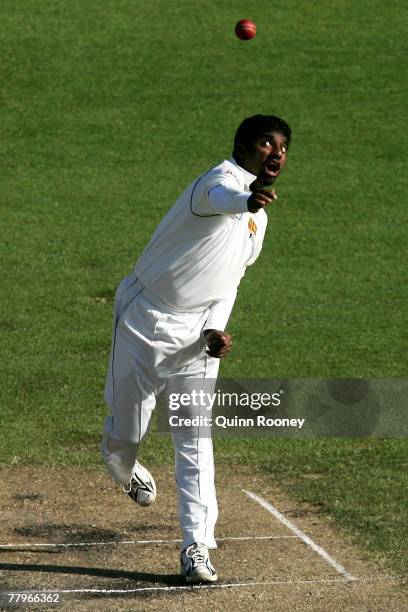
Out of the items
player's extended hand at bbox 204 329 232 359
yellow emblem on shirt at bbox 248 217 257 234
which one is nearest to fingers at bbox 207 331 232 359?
player's extended hand at bbox 204 329 232 359

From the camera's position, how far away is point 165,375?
670 centimetres

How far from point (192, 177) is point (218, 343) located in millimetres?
13149

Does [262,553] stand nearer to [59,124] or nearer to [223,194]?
[223,194]

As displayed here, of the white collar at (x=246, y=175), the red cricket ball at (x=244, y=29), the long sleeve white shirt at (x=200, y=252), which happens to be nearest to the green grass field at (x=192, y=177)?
the long sleeve white shirt at (x=200, y=252)

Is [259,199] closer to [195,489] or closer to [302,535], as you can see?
[195,489]

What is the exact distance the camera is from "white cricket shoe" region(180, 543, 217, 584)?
21.0ft

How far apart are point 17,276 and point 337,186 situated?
589 cm

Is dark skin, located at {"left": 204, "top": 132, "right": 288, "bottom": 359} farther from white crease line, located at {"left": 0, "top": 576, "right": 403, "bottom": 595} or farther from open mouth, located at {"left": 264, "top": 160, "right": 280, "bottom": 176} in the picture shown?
white crease line, located at {"left": 0, "top": 576, "right": 403, "bottom": 595}

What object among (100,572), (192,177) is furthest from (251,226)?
(192,177)

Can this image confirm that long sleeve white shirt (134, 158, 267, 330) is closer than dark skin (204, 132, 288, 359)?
No

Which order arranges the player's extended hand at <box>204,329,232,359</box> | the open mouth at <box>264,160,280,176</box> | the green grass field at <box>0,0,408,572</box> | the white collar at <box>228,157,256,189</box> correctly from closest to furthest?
the open mouth at <box>264,160,280,176</box>
the player's extended hand at <box>204,329,232,359</box>
the white collar at <box>228,157,256,189</box>
the green grass field at <box>0,0,408,572</box>

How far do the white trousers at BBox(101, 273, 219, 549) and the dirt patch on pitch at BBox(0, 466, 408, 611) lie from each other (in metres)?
0.35

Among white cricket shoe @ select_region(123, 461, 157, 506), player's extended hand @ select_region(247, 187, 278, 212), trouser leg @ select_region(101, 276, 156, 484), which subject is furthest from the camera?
white cricket shoe @ select_region(123, 461, 157, 506)

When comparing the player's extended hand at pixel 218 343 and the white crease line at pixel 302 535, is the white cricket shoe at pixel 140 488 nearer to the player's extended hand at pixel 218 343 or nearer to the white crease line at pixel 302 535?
the white crease line at pixel 302 535
